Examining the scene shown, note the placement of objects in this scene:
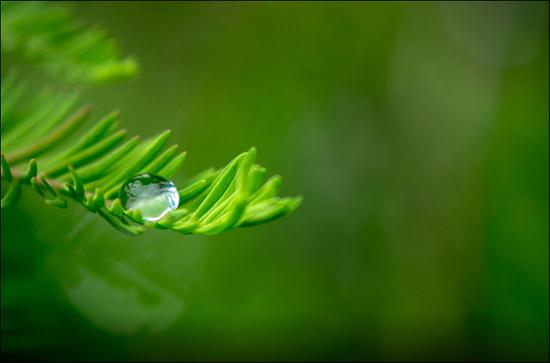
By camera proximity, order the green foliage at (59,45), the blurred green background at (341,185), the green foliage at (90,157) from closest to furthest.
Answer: the green foliage at (90,157) → the green foliage at (59,45) → the blurred green background at (341,185)

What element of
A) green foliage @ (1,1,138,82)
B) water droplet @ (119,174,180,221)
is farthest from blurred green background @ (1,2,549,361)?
water droplet @ (119,174,180,221)

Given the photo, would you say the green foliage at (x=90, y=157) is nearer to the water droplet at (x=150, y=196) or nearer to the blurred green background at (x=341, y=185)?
the water droplet at (x=150, y=196)

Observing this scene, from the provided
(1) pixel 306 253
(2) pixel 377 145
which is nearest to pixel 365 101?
(2) pixel 377 145

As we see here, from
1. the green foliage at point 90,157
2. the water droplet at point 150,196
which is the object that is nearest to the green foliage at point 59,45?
the green foliage at point 90,157

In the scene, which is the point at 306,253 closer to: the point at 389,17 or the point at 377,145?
the point at 377,145

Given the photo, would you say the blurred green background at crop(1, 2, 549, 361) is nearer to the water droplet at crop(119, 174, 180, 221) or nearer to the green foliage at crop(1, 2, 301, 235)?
the green foliage at crop(1, 2, 301, 235)

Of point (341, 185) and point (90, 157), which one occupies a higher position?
point (341, 185)

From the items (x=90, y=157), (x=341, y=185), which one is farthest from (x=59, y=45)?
(x=341, y=185)

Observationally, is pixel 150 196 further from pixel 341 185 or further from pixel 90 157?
pixel 341 185
